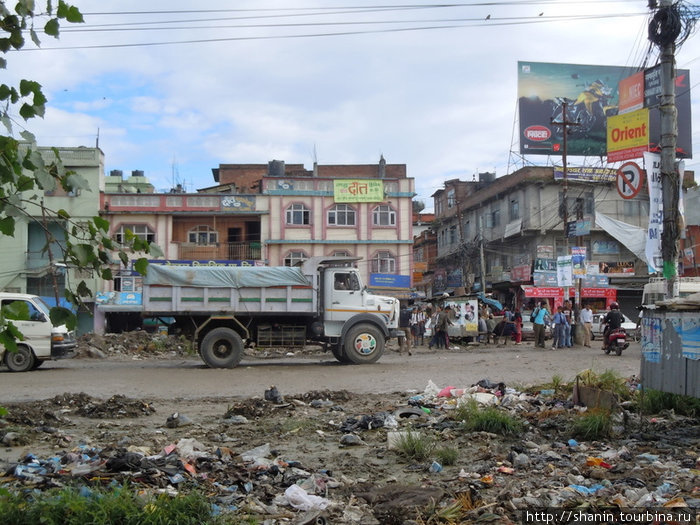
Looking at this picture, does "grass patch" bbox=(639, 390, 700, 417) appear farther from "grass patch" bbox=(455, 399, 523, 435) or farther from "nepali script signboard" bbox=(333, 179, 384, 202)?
"nepali script signboard" bbox=(333, 179, 384, 202)

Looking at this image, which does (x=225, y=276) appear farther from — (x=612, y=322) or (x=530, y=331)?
(x=530, y=331)

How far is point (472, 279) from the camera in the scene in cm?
4969

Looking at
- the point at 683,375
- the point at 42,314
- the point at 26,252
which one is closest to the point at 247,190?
the point at 26,252

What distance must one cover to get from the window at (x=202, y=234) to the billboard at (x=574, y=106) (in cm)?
2057

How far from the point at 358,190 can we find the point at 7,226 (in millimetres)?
40507

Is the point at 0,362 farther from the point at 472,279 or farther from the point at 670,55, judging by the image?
the point at 472,279

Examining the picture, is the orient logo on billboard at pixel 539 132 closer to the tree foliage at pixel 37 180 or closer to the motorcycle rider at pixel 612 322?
the motorcycle rider at pixel 612 322

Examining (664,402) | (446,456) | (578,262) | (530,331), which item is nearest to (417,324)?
(530,331)

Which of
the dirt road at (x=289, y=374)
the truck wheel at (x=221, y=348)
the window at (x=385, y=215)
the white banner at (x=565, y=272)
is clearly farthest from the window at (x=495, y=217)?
the truck wheel at (x=221, y=348)

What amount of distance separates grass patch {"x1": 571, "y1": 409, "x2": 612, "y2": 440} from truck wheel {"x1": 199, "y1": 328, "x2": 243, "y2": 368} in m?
11.3

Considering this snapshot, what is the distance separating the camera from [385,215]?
4419 centimetres

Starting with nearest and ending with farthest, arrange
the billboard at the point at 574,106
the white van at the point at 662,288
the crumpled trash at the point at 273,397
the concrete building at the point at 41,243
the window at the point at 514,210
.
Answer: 1. the crumpled trash at the point at 273,397
2. the white van at the point at 662,288
3. the concrete building at the point at 41,243
4. the billboard at the point at 574,106
5. the window at the point at 514,210

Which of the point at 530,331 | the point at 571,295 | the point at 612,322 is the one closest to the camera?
the point at 612,322

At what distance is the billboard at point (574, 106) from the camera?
137 feet
